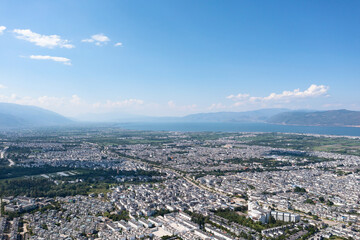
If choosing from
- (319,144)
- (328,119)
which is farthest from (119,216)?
(328,119)

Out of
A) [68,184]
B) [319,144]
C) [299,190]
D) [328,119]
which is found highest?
[328,119]

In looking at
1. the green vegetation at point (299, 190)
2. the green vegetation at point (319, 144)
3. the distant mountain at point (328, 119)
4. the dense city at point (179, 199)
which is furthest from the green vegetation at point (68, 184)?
the distant mountain at point (328, 119)

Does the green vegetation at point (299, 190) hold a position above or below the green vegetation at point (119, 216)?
below

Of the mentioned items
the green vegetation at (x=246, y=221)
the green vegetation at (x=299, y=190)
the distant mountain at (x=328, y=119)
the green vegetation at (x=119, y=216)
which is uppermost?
the distant mountain at (x=328, y=119)

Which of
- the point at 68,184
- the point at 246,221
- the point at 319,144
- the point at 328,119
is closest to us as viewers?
the point at 246,221

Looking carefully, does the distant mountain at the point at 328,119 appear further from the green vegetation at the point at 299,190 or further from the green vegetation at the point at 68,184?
the green vegetation at the point at 68,184

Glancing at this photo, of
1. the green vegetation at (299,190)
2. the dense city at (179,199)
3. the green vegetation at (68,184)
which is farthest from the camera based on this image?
the green vegetation at (299,190)

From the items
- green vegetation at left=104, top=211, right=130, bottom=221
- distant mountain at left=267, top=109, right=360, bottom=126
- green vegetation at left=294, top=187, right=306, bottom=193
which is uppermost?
distant mountain at left=267, top=109, right=360, bottom=126

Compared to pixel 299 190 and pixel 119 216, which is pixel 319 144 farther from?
pixel 119 216

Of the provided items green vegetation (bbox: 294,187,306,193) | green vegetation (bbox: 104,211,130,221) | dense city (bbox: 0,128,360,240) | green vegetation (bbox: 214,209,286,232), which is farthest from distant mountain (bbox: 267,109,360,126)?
green vegetation (bbox: 104,211,130,221)

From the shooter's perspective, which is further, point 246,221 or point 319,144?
point 319,144

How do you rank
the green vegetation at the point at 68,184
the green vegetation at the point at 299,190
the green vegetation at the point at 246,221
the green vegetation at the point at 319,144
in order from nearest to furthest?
the green vegetation at the point at 246,221
the green vegetation at the point at 68,184
the green vegetation at the point at 299,190
the green vegetation at the point at 319,144

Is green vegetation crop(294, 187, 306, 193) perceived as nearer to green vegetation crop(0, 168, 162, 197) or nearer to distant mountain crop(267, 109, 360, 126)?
green vegetation crop(0, 168, 162, 197)
